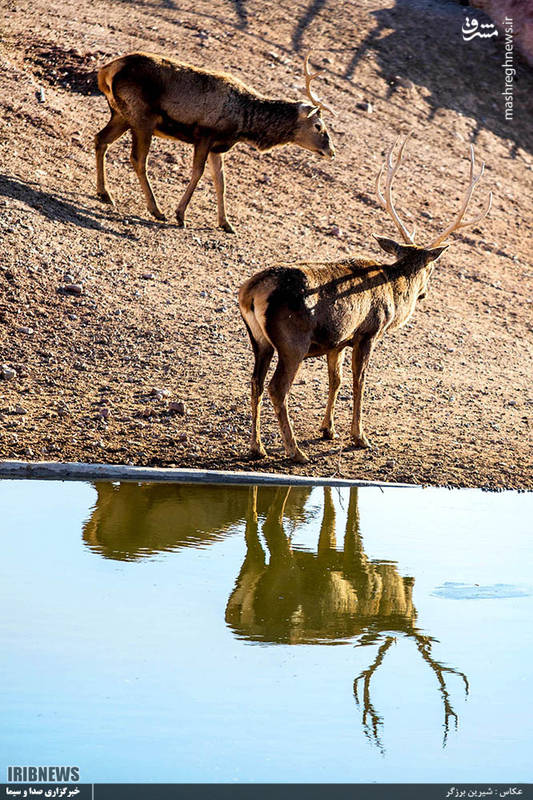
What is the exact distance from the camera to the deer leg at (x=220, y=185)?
45.8ft

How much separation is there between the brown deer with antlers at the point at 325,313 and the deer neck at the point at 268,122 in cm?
402

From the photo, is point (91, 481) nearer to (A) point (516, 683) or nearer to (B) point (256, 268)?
(A) point (516, 683)

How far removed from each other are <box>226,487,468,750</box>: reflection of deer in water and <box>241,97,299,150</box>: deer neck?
708cm

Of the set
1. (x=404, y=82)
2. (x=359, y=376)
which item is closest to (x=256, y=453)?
(x=359, y=376)

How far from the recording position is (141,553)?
22.7 ft

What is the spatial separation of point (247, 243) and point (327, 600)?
858cm

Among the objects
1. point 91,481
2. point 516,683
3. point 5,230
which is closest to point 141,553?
point 91,481

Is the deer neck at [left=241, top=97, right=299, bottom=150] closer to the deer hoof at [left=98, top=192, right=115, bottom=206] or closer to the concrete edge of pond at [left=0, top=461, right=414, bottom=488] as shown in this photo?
the deer hoof at [left=98, top=192, right=115, bottom=206]

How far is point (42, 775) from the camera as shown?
4.26 m

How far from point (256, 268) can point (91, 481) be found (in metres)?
5.82

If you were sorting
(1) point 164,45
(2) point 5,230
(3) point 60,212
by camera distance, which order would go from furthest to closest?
(1) point 164,45 < (3) point 60,212 < (2) point 5,230

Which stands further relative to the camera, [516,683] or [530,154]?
[530,154]

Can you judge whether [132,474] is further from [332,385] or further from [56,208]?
[56,208]

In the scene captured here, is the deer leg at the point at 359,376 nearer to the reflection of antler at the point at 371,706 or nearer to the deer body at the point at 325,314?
the deer body at the point at 325,314
